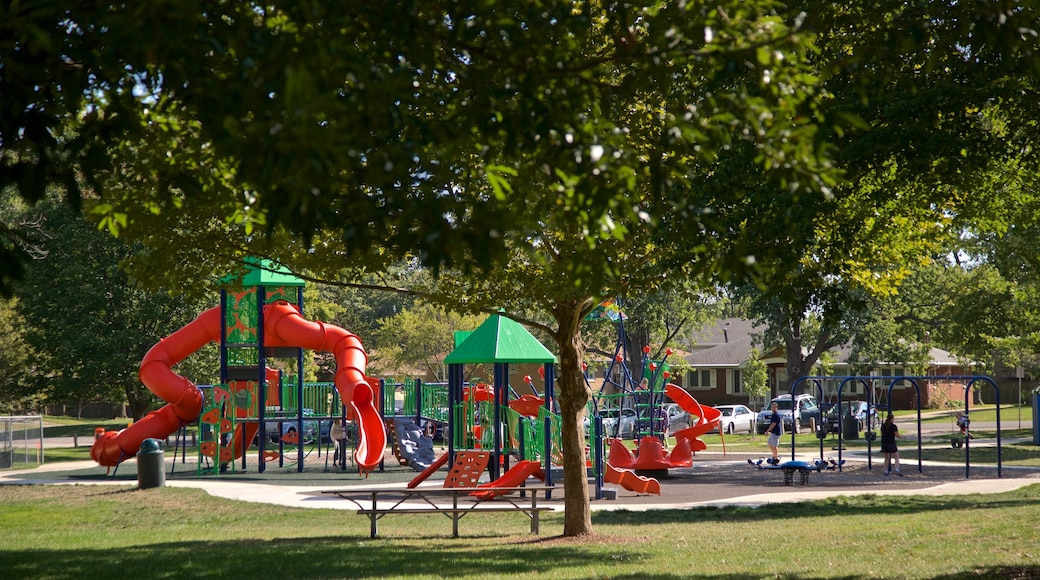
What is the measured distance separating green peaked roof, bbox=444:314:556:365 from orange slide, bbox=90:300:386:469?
153 inches

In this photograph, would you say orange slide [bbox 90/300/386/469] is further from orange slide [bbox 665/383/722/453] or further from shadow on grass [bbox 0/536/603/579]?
shadow on grass [bbox 0/536/603/579]

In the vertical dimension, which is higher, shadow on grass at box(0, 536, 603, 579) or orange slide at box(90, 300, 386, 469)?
orange slide at box(90, 300, 386, 469)

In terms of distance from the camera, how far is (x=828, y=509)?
18.1m

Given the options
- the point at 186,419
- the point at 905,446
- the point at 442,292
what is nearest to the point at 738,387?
the point at 905,446

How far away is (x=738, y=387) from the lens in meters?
70.4

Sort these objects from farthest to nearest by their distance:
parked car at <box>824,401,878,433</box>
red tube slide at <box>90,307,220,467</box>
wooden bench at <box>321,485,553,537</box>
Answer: parked car at <box>824,401,878,433</box>
red tube slide at <box>90,307,220,467</box>
wooden bench at <box>321,485,553,537</box>

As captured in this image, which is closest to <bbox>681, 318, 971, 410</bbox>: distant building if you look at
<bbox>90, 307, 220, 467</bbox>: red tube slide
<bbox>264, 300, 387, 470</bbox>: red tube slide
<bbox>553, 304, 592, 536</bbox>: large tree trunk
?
<bbox>264, 300, 387, 470</bbox>: red tube slide

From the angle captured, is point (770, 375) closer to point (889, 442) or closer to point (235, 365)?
point (889, 442)

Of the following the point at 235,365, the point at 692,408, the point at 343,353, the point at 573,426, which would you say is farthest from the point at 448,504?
the point at 692,408

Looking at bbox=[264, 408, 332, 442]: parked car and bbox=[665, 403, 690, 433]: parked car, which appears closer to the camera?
bbox=[264, 408, 332, 442]: parked car

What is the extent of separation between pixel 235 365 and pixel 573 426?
1721cm

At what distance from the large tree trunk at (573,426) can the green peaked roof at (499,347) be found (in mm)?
9300

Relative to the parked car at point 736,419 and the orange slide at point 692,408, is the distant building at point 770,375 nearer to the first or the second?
the parked car at point 736,419

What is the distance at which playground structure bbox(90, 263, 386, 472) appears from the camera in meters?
27.8
